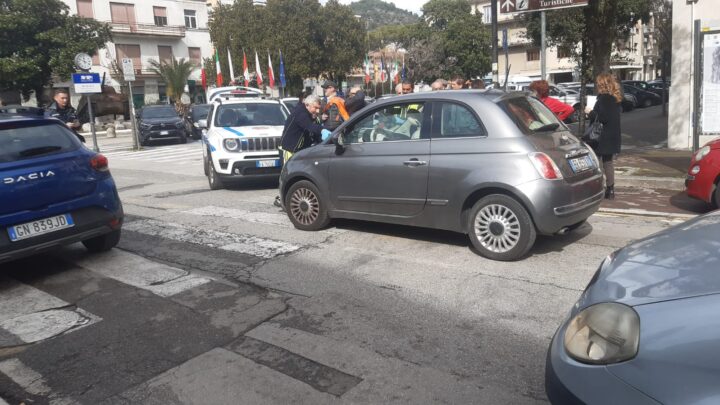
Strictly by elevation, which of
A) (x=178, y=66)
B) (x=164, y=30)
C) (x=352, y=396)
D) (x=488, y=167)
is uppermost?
(x=164, y=30)

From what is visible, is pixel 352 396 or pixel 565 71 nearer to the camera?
pixel 352 396

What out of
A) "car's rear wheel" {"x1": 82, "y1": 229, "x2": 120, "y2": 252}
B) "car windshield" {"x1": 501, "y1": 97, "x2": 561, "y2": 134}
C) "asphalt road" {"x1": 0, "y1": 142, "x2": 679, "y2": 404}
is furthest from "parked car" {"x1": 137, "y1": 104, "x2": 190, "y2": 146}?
"car windshield" {"x1": 501, "y1": 97, "x2": 561, "y2": 134}


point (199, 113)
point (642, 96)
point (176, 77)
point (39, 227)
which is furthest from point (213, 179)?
point (176, 77)

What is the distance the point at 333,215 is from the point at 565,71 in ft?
183

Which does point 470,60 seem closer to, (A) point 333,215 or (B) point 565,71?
(B) point 565,71

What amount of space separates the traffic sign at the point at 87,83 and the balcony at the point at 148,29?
3300 cm

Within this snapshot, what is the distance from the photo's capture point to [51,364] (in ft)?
13.1

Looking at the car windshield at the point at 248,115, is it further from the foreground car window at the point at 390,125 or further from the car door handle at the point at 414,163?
the car door handle at the point at 414,163

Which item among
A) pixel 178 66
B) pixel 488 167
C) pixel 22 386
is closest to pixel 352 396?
pixel 22 386

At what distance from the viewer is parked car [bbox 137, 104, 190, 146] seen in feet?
78.6

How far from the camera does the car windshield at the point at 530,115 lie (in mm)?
5730

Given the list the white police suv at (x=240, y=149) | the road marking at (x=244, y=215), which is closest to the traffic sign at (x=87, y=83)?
the white police suv at (x=240, y=149)

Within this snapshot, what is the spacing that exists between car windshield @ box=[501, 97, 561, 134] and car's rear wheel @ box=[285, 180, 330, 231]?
8.20 ft

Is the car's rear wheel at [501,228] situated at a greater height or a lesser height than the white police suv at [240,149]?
lesser
